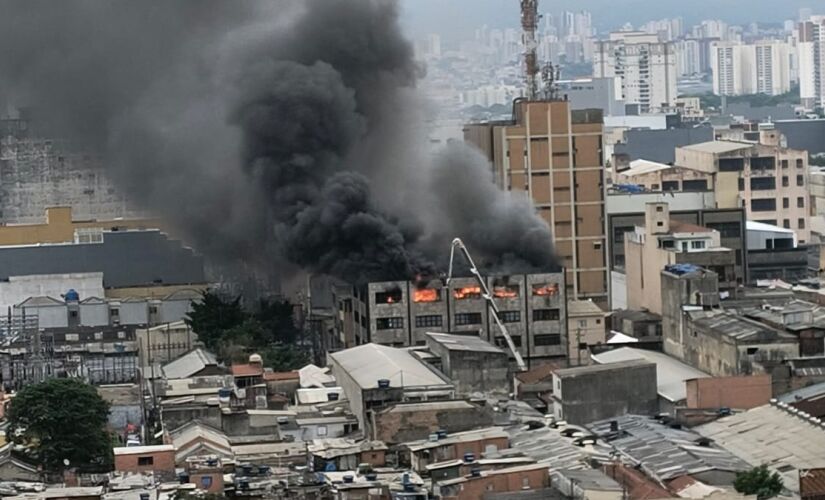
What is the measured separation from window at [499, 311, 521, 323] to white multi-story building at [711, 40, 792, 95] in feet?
273

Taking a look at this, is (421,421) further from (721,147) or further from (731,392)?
(721,147)

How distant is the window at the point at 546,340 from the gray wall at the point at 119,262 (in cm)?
827

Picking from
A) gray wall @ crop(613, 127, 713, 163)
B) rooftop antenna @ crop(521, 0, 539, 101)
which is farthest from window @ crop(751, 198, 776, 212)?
gray wall @ crop(613, 127, 713, 163)

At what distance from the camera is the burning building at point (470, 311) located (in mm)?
30828

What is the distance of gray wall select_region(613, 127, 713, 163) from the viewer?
60875 millimetres

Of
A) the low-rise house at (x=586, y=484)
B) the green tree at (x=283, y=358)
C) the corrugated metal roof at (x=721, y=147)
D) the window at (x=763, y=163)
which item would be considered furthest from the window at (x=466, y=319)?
the window at (x=763, y=163)

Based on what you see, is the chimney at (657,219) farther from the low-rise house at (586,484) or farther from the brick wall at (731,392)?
the low-rise house at (586,484)

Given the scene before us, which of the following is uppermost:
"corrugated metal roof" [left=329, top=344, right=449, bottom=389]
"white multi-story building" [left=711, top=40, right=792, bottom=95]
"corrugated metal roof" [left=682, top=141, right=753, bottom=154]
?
"white multi-story building" [left=711, top=40, right=792, bottom=95]

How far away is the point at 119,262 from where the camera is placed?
38.2m

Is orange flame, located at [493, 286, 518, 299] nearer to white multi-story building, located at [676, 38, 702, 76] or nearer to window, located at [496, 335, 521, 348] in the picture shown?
window, located at [496, 335, 521, 348]

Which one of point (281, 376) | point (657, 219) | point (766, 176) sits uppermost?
point (766, 176)

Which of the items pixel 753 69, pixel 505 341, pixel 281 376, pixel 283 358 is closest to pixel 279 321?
pixel 283 358

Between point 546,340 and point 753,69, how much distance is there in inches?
3327

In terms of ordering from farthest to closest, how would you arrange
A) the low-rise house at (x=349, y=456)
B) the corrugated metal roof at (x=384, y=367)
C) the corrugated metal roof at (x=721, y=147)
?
the corrugated metal roof at (x=721, y=147) → the corrugated metal roof at (x=384, y=367) → the low-rise house at (x=349, y=456)
